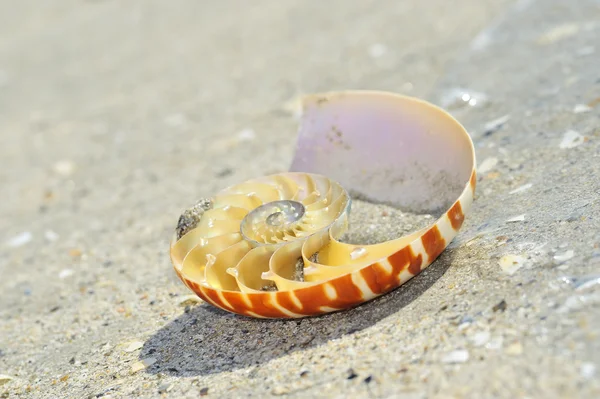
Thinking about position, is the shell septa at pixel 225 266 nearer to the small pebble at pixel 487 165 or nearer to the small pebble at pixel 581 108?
the small pebble at pixel 487 165

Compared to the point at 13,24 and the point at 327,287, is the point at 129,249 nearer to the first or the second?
the point at 327,287

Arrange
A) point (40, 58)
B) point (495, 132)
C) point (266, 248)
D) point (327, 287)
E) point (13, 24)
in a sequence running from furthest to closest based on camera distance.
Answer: point (13, 24) < point (40, 58) < point (495, 132) < point (266, 248) < point (327, 287)

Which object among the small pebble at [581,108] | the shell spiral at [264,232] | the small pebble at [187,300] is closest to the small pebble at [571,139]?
the small pebble at [581,108]

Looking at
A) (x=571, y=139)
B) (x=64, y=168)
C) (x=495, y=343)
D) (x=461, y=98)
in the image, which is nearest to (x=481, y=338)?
(x=495, y=343)

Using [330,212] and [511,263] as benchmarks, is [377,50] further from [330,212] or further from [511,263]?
[511,263]

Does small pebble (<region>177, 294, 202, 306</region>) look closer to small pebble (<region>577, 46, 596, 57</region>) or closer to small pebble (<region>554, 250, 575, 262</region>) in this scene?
small pebble (<region>554, 250, 575, 262</region>)

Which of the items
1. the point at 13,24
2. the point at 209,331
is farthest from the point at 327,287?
the point at 13,24
